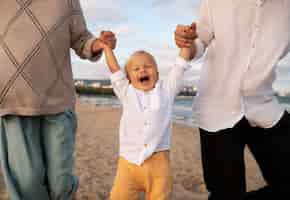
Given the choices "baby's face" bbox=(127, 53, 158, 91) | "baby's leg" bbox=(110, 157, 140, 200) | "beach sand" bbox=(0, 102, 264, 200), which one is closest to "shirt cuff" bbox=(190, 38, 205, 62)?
"baby's face" bbox=(127, 53, 158, 91)

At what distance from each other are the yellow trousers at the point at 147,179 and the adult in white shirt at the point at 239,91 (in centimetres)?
25

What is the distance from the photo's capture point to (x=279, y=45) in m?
2.41

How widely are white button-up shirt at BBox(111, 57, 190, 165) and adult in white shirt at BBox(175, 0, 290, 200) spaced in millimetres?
179

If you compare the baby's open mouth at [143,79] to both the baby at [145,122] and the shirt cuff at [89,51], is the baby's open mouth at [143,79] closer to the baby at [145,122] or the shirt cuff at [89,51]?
the baby at [145,122]

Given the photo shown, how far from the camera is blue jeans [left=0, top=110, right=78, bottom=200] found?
2.51 meters

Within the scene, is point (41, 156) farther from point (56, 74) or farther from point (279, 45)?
point (279, 45)

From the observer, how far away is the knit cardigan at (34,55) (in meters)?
2.39

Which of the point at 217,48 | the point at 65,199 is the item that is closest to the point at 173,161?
the point at 65,199

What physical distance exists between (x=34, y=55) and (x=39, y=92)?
0.21 m

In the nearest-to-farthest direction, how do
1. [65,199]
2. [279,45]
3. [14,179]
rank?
1. [279,45]
2. [14,179]
3. [65,199]

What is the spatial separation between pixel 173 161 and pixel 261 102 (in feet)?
9.61

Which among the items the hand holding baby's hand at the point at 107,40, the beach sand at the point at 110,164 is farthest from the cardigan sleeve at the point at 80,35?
the beach sand at the point at 110,164

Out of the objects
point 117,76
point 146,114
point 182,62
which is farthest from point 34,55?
point 182,62

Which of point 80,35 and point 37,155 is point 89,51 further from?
point 37,155
